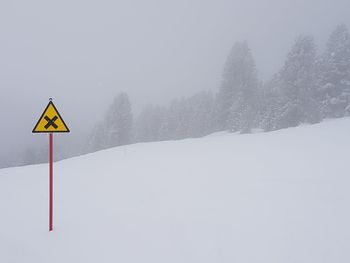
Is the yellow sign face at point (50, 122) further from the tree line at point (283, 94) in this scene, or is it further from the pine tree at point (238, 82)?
the pine tree at point (238, 82)

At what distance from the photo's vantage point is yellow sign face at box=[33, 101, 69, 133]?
5879 mm

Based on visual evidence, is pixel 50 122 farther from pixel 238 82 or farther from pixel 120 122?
pixel 120 122

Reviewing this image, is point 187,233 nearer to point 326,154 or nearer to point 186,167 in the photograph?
point 186,167

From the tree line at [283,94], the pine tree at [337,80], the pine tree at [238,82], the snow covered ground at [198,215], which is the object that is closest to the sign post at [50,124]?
the snow covered ground at [198,215]

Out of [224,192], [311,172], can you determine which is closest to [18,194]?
[224,192]

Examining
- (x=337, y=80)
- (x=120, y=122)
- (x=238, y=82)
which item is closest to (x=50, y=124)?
(x=337, y=80)

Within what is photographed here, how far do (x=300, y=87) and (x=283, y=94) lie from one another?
200 cm

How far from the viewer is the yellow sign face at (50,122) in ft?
19.3

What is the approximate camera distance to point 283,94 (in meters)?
29.0

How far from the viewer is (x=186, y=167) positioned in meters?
10.4

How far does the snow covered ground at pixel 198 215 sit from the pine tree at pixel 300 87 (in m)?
19.6

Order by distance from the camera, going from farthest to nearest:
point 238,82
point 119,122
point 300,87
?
point 119,122 → point 238,82 → point 300,87

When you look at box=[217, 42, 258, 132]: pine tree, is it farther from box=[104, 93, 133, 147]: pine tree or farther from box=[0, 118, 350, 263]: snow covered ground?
box=[0, 118, 350, 263]: snow covered ground

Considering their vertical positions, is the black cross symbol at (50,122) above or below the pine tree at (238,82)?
below
